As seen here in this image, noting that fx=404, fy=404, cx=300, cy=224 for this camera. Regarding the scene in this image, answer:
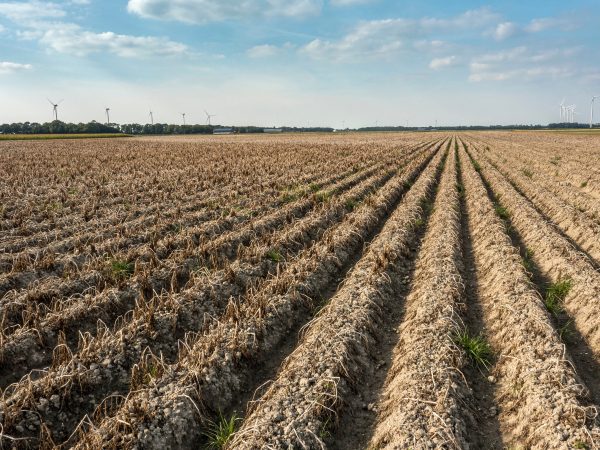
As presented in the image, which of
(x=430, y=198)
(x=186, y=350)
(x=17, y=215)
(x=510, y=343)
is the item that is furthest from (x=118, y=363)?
(x=430, y=198)

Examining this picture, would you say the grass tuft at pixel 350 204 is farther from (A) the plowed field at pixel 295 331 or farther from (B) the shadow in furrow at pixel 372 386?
(B) the shadow in furrow at pixel 372 386

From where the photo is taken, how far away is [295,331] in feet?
26.5

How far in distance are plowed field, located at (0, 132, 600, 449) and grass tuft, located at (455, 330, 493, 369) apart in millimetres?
29

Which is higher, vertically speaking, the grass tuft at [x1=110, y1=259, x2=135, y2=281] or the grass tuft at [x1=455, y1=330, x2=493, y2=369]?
the grass tuft at [x1=110, y1=259, x2=135, y2=281]

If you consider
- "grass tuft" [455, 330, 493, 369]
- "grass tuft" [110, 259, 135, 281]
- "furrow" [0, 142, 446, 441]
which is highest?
"grass tuft" [110, 259, 135, 281]

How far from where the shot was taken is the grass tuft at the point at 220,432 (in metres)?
5.13

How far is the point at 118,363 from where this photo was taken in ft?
20.7

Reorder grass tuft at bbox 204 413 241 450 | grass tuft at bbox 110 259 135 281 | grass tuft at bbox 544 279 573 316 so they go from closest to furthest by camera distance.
Result: grass tuft at bbox 204 413 241 450 < grass tuft at bbox 544 279 573 316 < grass tuft at bbox 110 259 135 281

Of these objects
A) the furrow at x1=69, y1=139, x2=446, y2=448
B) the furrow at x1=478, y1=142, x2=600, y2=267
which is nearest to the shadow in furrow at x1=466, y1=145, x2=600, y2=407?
the furrow at x1=478, y1=142, x2=600, y2=267

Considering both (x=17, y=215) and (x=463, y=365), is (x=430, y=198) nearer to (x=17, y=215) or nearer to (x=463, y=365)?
(x=463, y=365)

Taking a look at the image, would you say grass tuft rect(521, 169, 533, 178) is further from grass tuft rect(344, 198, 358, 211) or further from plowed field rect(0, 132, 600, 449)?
grass tuft rect(344, 198, 358, 211)

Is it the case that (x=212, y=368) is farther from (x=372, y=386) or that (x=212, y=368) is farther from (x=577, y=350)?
(x=577, y=350)

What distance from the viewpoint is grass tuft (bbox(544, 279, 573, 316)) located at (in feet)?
28.5

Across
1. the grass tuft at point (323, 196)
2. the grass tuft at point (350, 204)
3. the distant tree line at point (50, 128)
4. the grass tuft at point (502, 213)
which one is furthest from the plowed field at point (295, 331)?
the distant tree line at point (50, 128)
